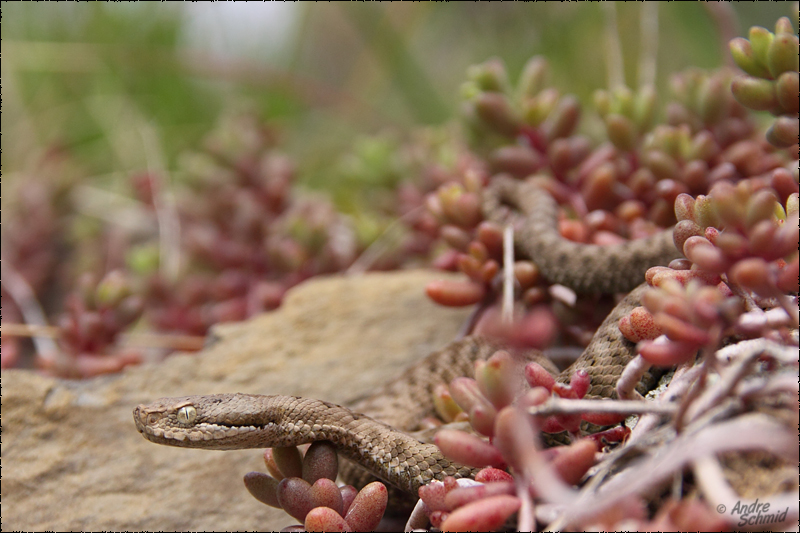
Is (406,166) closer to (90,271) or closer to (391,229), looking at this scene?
(391,229)

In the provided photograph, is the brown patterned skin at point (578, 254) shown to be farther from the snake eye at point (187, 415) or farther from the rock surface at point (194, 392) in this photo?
the snake eye at point (187, 415)

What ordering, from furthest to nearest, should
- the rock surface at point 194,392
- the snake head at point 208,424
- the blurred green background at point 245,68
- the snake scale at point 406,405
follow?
1. the blurred green background at point 245,68
2. the rock surface at point 194,392
3. the snake head at point 208,424
4. the snake scale at point 406,405

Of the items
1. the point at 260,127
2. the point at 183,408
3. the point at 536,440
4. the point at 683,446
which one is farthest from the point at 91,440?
the point at 260,127

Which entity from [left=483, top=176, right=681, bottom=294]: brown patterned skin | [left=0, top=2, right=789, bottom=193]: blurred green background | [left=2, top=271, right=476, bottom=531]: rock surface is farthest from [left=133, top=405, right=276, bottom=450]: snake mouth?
[left=0, top=2, right=789, bottom=193]: blurred green background

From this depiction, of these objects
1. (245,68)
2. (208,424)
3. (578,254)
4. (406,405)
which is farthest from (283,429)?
(245,68)

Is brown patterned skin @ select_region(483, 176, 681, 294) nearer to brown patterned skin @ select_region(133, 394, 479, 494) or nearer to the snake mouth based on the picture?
brown patterned skin @ select_region(133, 394, 479, 494)

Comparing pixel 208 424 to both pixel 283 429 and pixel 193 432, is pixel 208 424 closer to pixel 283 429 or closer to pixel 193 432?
pixel 193 432

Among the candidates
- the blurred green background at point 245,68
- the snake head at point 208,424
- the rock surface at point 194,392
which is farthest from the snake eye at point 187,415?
the blurred green background at point 245,68
